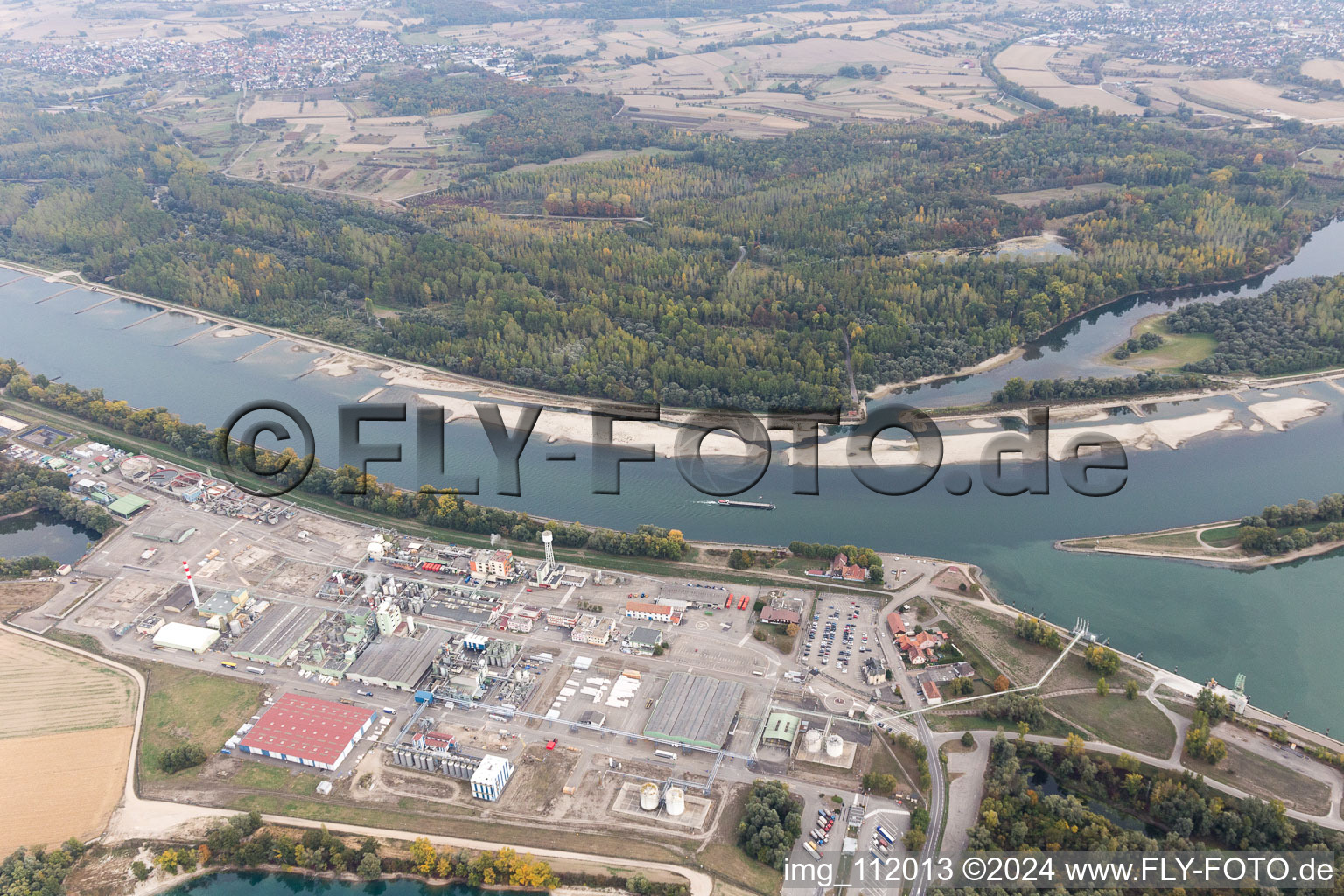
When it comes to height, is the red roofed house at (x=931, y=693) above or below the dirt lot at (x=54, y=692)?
above

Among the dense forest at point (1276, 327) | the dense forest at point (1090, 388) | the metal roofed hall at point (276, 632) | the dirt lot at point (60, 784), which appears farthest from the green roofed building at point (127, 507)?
the dense forest at point (1276, 327)

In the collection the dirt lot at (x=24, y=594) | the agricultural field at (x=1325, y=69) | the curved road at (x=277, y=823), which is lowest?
the curved road at (x=277, y=823)

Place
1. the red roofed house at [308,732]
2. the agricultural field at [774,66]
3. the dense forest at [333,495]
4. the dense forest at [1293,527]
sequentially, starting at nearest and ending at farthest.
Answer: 1. the red roofed house at [308,732]
2. the dense forest at [1293,527]
3. the dense forest at [333,495]
4. the agricultural field at [774,66]

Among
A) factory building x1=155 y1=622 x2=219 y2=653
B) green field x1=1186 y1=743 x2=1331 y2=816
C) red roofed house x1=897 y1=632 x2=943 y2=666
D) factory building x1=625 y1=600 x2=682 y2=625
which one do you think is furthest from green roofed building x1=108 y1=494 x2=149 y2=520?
green field x1=1186 y1=743 x2=1331 y2=816

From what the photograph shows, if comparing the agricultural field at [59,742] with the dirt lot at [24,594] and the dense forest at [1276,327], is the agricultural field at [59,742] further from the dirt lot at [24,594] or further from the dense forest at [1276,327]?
the dense forest at [1276,327]

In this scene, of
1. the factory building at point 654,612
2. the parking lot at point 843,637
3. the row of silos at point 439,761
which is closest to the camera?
the row of silos at point 439,761

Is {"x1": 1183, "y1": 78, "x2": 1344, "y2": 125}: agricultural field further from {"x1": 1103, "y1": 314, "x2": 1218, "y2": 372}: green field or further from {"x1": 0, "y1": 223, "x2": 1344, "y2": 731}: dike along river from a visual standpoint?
{"x1": 1103, "y1": 314, "x2": 1218, "y2": 372}: green field
